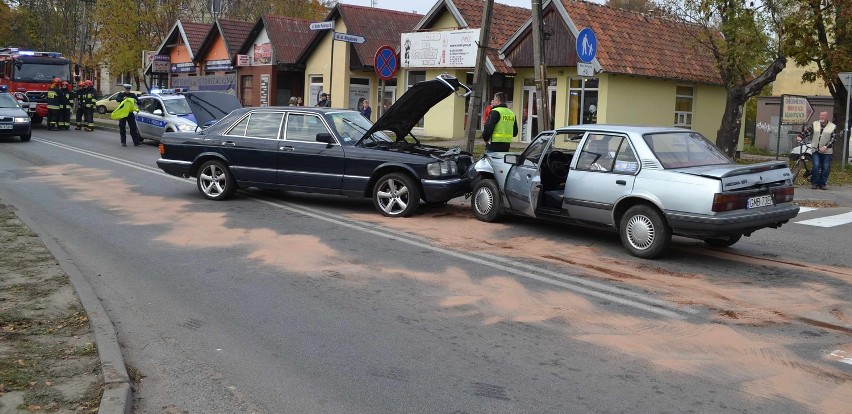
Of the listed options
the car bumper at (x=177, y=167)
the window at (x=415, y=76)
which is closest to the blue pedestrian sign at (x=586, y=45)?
the car bumper at (x=177, y=167)

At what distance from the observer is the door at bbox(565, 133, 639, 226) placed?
9.78 metres

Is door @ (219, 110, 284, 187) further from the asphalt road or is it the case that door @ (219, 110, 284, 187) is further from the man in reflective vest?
the man in reflective vest

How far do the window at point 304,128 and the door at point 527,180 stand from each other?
312cm

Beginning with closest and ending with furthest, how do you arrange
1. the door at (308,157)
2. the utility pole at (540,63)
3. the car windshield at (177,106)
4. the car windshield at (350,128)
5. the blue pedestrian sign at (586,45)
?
the door at (308,157) < the car windshield at (350,128) < the blue pedestrian sign at (586,45) < the utility pole at (540,63) < the car windshield at (177,106)

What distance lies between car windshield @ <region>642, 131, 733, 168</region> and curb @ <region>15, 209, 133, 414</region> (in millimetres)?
6123

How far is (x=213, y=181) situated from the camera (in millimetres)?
13516

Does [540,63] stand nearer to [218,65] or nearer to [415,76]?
[415,76]

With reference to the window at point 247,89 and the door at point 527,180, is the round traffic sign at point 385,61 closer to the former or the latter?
the door at point 527,180

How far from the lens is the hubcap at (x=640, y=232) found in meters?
9.48

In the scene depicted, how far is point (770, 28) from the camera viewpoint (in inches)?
928

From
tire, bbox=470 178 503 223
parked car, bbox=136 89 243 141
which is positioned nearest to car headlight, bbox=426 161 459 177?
tire, bbox=470 178 503 223

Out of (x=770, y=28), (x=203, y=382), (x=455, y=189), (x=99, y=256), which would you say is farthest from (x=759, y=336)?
(x=770, y=28)

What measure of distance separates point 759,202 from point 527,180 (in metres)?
2.90

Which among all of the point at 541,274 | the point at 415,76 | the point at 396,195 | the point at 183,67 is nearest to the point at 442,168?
the point at 396,195
